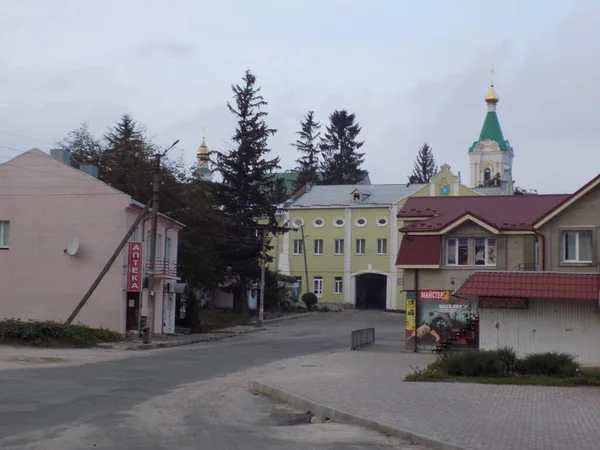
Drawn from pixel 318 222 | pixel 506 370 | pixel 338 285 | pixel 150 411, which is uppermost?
pixel 318 222

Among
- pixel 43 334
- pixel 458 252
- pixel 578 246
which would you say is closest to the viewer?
pixel 578 246

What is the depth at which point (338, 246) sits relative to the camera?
78.4 meters

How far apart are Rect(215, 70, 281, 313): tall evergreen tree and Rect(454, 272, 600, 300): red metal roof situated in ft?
113

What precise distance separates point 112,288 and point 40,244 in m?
4.36

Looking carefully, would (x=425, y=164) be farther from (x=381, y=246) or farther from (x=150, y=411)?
(x=150, y=411)

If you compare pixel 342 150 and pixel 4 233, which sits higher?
pixel 342 150

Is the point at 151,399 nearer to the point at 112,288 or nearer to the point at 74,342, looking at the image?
the point at 74,342

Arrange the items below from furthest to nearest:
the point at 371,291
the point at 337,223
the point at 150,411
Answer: the point at 371,291
the point at 337,223
the point at 150,411

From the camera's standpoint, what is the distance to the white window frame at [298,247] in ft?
262

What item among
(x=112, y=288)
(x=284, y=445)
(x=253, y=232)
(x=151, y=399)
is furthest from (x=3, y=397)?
(x=253, y=232)

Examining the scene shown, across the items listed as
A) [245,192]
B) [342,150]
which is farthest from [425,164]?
[245,192]

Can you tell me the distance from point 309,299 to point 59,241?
1460 inches

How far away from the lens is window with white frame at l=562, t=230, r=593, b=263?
32594mm

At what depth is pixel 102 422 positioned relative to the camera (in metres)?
13.6
